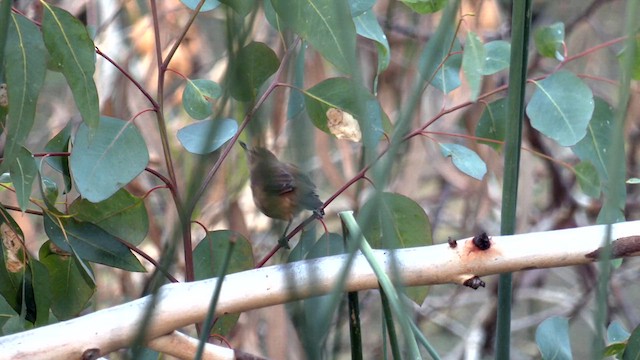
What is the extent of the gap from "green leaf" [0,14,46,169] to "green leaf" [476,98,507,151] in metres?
0.46

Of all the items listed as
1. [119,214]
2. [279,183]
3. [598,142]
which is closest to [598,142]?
[598,142]

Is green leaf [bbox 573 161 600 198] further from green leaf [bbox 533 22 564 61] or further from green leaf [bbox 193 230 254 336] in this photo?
green leaf [bbox 193 230 254 336]

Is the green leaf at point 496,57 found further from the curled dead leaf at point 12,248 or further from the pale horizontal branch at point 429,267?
the curled dead leaf at point 12,248

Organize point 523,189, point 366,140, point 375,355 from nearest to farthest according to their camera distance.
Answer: point 366,140
point 523,189
point 375,355

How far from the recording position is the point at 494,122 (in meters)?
0.97

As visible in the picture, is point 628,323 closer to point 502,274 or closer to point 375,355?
point 375,355

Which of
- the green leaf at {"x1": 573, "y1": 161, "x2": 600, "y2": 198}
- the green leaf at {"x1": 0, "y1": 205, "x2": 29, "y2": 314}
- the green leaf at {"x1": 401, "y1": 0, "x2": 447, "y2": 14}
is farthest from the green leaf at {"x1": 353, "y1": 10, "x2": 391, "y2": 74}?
the green leaf at {"x1": 0, "y1": 205, "x2": 29, "y2": 314}

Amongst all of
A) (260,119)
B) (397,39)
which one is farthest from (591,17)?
(260,119)

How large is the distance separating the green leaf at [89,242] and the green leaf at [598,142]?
0.45m

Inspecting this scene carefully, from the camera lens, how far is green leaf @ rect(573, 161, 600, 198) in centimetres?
99

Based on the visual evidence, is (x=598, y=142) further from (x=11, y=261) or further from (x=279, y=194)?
(x=11, y=261)

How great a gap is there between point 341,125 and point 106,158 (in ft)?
0.75

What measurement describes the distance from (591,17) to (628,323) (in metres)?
0.76

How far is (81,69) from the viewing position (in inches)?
29.6
